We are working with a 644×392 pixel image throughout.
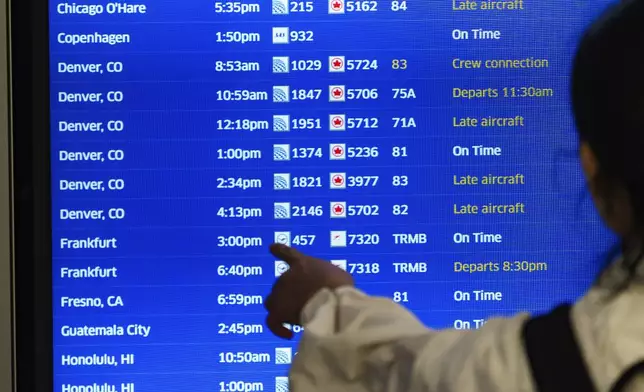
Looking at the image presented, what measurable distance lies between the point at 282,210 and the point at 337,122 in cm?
12

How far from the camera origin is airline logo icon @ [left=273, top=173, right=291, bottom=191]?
92 cm

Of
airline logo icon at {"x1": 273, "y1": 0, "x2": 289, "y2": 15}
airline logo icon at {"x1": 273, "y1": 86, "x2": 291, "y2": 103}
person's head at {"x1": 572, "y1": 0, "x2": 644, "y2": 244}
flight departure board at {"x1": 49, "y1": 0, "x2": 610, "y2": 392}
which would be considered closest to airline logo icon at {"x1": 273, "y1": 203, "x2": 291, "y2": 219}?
flight departure board at {"x1": 49, "y1": 0, "x2": 610, "y2": 392}

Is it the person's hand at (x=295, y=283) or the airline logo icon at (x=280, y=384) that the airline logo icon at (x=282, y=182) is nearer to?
the person's hand at (x=295, y=283)

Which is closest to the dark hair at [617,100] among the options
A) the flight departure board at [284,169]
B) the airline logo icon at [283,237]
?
the flight departure board at [284,169]

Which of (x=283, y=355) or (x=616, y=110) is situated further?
(x=283, y=355)

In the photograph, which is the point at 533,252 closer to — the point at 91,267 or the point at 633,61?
the point at 633,61

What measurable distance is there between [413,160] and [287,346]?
0.26m

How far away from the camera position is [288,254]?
35.0 inches

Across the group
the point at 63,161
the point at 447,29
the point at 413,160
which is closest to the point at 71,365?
the point at 63,161

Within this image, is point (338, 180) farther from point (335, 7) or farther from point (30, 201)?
point (30, 201)

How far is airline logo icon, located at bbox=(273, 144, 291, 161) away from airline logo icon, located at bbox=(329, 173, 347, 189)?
56 mm

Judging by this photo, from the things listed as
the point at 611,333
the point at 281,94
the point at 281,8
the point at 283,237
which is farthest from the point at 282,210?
the point at 611,333

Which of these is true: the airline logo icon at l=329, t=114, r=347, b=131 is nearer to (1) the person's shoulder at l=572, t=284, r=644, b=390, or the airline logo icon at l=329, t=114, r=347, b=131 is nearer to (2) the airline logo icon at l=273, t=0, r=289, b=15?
(2) the airline logo icon at l=273, t=0, r=289, b=15

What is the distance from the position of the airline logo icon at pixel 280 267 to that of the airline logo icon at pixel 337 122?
6.6 inches
